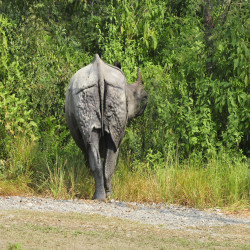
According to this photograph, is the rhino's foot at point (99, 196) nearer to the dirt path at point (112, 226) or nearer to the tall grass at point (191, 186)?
the dirt path at point (112, 226)

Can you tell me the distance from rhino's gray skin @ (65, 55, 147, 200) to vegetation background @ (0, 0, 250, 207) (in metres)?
0.52

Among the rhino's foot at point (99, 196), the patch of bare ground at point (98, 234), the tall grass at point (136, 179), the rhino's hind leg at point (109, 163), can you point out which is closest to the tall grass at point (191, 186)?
the tall grass at point (136, 179)

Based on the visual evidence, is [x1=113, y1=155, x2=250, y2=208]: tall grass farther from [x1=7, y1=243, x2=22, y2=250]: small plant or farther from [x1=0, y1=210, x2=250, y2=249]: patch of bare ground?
[x1=7, y1=243, x2=22, y2=250]: small plant

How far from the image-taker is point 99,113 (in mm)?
8375

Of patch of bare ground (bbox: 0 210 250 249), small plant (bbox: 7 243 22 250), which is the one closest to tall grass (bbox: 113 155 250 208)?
patch of bare ground (bbox: 0 210 250 249)

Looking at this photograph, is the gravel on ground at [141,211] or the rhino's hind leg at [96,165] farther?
the rhino's hind leg at [96,165]

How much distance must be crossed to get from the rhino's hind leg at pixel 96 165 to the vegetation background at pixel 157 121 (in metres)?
0.47

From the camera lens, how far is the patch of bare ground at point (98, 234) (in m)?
5.44

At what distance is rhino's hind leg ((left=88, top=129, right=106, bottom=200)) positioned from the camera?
8.46 meters

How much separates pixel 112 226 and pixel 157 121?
4.38 m

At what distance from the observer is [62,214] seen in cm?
688

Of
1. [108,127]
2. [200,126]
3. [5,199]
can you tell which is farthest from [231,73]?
[5,199]

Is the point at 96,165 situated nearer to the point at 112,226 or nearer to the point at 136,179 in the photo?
the point at 136,179

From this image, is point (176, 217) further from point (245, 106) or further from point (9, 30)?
point (9, 30)
